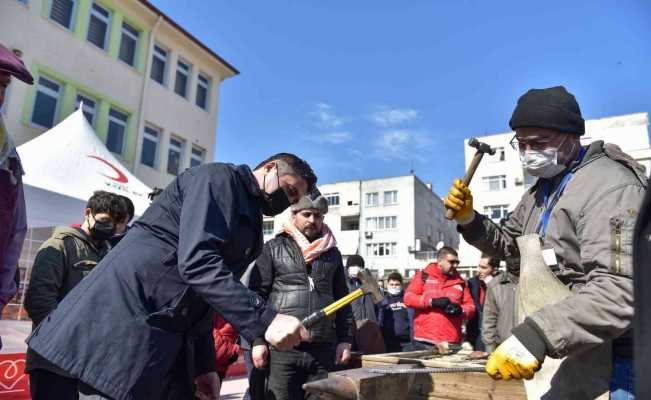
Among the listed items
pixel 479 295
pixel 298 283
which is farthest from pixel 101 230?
pixel 479 295

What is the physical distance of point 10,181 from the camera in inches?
89.0

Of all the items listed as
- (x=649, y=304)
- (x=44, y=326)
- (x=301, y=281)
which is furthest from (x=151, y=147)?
(x=649, y=304)

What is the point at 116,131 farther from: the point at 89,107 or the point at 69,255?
the point at 69,255

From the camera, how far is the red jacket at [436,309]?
18.0 feet

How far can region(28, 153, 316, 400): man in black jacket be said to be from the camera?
1.68 m

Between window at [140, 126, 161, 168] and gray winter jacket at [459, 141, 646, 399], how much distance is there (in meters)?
15.5

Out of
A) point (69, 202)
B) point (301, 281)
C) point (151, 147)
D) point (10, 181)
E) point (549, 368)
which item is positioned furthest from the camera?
point (151, 147)

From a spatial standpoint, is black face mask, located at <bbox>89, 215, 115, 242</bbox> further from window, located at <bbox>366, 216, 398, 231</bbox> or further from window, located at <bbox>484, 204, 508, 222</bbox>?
window, located at <bbox>366, 216, 398, 231</bbox>

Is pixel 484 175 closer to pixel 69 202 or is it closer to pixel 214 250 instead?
pixel 69 202

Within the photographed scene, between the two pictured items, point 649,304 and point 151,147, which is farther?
point 151,147

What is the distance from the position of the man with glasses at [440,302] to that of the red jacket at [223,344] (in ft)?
8.39

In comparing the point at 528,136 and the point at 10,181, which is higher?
the point at 528,136

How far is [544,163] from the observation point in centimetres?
208

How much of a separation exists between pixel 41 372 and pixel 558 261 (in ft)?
7.76
